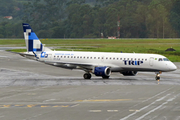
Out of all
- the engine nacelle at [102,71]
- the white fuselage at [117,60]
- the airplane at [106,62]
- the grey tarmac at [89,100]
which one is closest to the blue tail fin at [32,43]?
the airplane at [106,62]

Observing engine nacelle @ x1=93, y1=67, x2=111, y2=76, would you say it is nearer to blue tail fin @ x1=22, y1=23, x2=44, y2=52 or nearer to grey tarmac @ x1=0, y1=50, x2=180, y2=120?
grey tarmac @ x1=0, y1=50, x2=180, y2=120

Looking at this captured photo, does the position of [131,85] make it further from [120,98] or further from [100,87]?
[120,98]

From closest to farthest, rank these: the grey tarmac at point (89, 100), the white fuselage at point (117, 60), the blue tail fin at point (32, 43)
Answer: the grey tarmac at point (89, 100), the white fuselage at point (117, 60), the blue tail fin at point (32, 43)

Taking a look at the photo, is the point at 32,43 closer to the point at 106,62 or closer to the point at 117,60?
the point at 106,62

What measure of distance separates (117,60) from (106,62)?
1567 mm

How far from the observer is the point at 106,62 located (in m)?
48.2

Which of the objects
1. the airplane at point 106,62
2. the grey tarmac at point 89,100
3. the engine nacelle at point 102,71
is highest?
the airplane at point 106,62

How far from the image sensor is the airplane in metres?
46.2

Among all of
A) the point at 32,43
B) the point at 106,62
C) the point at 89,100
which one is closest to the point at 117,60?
the point at 106,62

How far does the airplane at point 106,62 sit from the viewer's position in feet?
152

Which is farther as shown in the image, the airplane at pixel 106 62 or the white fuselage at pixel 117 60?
the airplane at pixel 106 62

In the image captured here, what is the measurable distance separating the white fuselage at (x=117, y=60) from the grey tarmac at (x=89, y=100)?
2102 mm

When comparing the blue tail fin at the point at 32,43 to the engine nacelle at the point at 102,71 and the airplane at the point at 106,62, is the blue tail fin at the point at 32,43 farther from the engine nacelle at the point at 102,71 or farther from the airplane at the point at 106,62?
the engine nacelle at the point at 102,71

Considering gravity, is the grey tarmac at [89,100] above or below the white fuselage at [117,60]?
below
